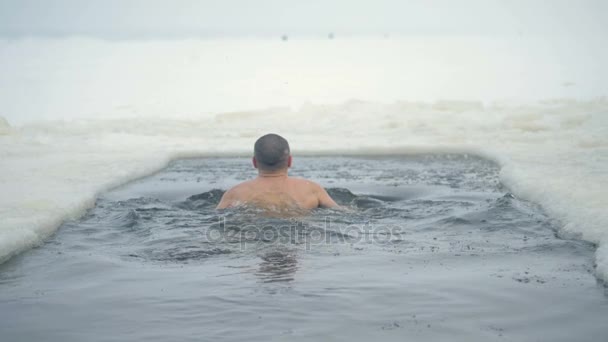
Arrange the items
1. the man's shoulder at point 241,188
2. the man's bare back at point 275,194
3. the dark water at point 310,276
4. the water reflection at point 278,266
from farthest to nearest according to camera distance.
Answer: the man's shoulder at point 241,188, the man's bare back at point 275,194, the water reflection at point 278,266, the dark water at point 310,276

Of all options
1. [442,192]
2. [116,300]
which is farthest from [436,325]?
[442,192]

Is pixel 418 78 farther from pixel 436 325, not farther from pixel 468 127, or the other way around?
pixel 436 325

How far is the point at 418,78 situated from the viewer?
23.7 metres

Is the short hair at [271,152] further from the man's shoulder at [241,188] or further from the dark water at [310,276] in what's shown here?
the dark water at [310,276]

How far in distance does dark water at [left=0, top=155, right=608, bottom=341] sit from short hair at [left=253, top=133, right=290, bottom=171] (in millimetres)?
480

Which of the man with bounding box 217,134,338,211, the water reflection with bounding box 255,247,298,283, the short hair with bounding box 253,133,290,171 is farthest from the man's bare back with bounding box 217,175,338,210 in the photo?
the water reflection with bounding box 255,247,298,283

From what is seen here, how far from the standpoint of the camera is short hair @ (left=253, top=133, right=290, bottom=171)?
607 cm

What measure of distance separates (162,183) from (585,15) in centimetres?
6035

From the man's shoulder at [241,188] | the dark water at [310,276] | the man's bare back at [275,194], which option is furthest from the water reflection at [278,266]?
the man's shoulder at [241,188]

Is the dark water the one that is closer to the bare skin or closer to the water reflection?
the water reflection

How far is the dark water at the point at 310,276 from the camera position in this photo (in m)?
3.48

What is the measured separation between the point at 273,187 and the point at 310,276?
A: 6.13 ft

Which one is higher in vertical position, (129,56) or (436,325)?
(129,56)

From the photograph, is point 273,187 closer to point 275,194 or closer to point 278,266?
point 275,194
